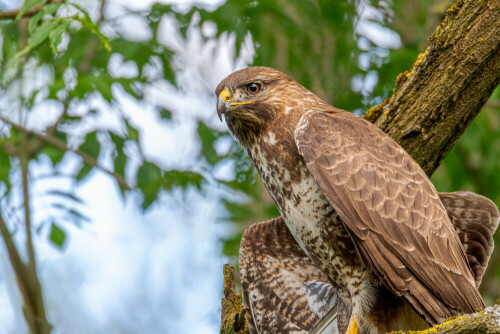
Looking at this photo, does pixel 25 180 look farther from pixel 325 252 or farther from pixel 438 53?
pixel 438 53

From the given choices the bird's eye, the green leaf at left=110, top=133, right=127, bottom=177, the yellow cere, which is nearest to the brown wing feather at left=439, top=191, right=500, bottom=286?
the bird's eye

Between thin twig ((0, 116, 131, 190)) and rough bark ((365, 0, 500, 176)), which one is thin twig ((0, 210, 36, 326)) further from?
rough bark ((365, 0, 500, 176))

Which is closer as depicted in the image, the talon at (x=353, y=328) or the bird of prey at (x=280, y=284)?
the talon at (x=353, y=328)

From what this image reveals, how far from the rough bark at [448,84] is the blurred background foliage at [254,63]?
59.8 inches

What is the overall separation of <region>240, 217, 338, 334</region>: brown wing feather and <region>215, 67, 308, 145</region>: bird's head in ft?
2.59

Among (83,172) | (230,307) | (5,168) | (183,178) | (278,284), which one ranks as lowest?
(5,168)

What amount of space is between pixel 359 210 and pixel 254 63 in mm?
2914

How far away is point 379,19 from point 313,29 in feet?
2.74

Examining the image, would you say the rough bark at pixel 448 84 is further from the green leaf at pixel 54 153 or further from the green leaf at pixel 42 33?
the green leaf at pixel 54 153

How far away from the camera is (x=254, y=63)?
248 inches

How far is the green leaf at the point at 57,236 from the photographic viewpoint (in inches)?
226

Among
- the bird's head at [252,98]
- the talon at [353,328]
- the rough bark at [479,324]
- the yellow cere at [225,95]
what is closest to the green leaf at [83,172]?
the bird's head at [252,98]

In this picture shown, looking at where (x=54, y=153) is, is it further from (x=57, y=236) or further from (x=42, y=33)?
(x=42, y=33)

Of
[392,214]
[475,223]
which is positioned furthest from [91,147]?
[475,223]
